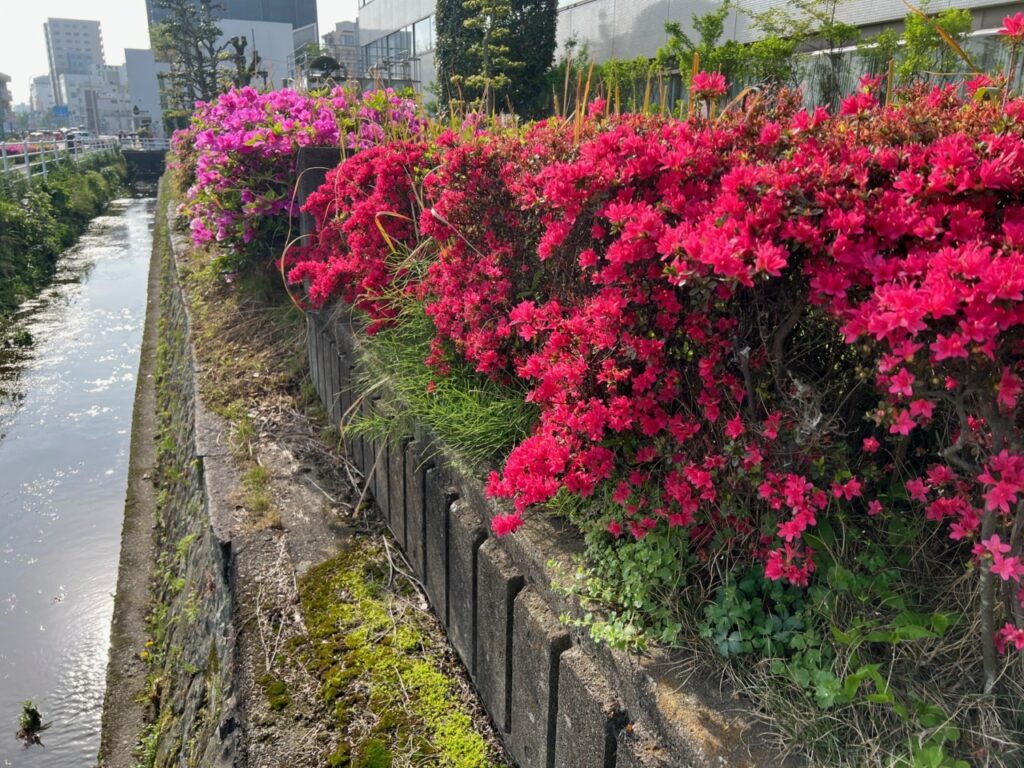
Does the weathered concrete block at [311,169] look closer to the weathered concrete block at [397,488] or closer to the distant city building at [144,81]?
the weathered concrete block at [397,488]

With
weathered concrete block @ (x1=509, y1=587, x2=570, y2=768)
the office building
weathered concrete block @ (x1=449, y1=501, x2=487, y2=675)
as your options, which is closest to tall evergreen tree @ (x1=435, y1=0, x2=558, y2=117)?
the office building

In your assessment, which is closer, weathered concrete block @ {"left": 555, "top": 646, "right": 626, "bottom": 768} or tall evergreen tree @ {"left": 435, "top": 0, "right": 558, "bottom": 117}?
weathered concrete block @ {"left": 555, "top": 646, "right": 626, "bottom": 768}

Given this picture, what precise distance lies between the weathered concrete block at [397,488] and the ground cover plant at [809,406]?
2.90 feet

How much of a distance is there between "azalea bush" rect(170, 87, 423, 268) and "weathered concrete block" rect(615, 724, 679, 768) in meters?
4.35

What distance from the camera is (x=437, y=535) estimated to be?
2566 mm

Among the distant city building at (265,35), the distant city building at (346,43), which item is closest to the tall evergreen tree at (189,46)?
the distant city building at (346,43)

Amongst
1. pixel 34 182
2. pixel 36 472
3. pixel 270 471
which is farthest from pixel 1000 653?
pixel 34 182

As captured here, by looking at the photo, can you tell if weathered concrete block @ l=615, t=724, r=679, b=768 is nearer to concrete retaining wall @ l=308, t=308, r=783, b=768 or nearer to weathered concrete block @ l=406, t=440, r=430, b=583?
concrete retaining wall @ l=308, t=308, r=783, b=768

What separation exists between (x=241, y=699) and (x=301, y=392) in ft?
8.32

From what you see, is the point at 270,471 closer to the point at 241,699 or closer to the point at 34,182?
the point at 241,699

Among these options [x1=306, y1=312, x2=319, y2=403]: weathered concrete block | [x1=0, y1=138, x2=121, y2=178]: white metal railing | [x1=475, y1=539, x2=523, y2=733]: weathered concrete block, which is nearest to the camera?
[x1=475, y1=539, x2=523, y2=733]: weathered concrete block

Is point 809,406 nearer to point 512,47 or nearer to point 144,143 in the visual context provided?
point 512,47

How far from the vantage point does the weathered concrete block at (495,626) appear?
6.73 feet

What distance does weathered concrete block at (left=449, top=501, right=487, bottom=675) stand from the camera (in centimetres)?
228
